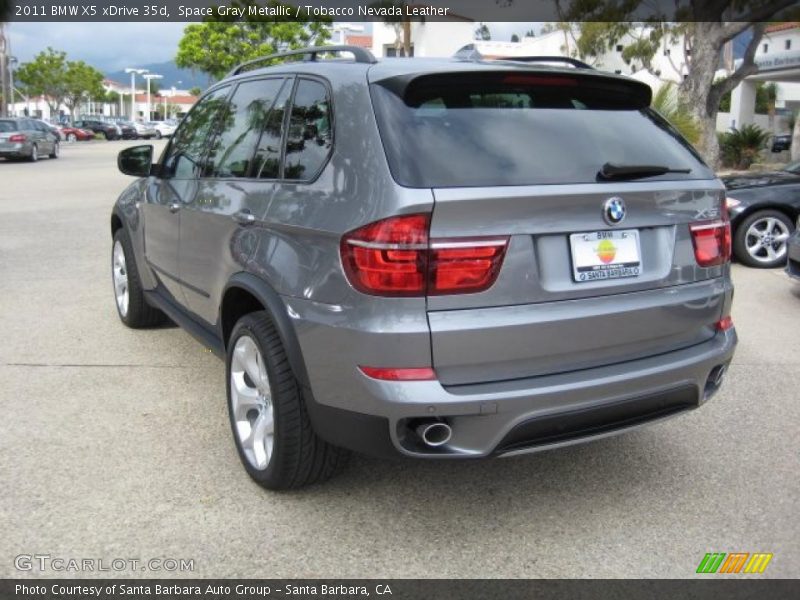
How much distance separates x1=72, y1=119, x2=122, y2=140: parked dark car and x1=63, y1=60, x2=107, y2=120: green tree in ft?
40.4

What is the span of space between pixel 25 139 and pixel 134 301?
26430mm

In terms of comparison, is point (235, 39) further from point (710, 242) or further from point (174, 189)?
point (710, 242)

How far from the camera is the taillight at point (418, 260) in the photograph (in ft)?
8.79

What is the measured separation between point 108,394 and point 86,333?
145cm

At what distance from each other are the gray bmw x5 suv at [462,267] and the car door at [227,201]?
0.03m

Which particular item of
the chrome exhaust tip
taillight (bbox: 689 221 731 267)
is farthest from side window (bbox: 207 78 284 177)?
taillight (bbox: 689 221 731 267)

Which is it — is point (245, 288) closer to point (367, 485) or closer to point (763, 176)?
point (367, 485)

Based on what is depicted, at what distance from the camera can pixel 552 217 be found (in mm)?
2832

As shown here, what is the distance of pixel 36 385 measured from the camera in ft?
15.5

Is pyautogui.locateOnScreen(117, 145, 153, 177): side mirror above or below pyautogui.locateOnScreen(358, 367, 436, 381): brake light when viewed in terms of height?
above

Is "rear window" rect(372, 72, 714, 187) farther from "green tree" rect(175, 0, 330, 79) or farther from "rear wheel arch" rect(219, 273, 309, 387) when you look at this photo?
"green tree" rect(175, 0, 330, 79)

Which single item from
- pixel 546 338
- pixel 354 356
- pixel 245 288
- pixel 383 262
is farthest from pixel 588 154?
pixel 245 288

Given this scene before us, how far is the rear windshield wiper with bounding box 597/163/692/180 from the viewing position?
3.00 meters

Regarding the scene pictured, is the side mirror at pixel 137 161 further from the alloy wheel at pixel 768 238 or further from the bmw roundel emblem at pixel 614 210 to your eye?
the alloy wheel at pixel 768 238
